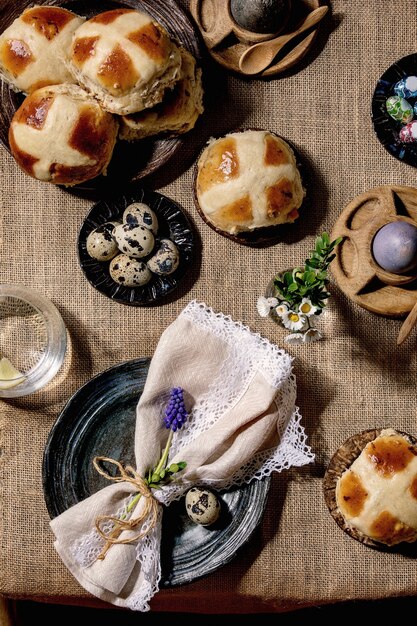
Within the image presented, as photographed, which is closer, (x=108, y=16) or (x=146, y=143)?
(x=108, y=16)

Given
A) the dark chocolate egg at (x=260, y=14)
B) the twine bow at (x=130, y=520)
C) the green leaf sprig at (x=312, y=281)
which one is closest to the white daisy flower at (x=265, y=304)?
the green leaf sprig at (x=312, y=281)

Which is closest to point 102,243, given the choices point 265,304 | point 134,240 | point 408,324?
point 134,240

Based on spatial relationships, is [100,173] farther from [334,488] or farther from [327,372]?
[334,488]

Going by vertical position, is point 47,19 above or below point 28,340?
above

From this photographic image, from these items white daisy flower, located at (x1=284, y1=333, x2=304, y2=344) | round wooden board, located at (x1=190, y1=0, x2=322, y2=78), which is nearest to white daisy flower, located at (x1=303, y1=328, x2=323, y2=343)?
white daisy flower, located at (x1=284, y1=333, x2=304, y2=344)

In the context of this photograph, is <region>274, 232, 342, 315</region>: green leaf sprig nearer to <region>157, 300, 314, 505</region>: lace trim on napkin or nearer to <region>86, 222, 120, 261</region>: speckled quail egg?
<region>157, 300, 314, 505</region>: lace trim on napkin

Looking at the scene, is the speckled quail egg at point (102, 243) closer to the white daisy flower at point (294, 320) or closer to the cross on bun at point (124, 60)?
the cross on bun at point (124, 60)

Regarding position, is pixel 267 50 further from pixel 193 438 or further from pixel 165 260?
pixel 193 438

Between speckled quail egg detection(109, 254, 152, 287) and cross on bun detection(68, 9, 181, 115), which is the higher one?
cross on bun detection(68, 9, 181, 115)
